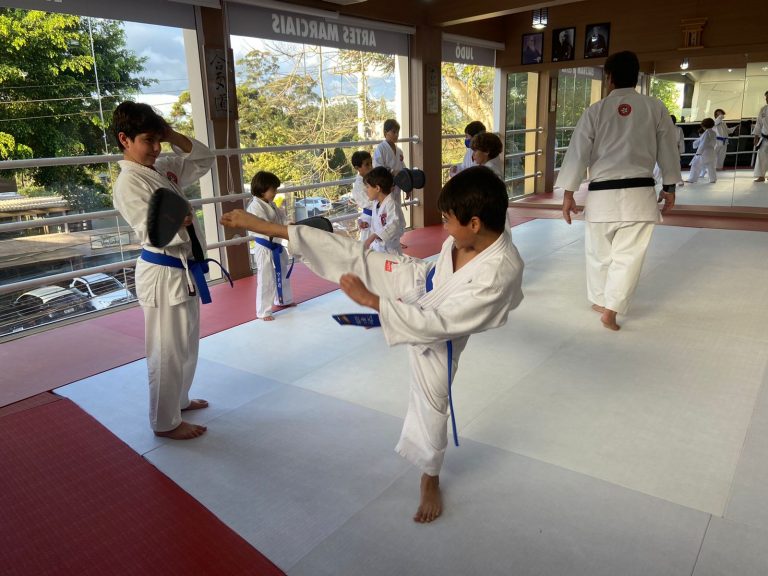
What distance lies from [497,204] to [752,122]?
25.7 ft

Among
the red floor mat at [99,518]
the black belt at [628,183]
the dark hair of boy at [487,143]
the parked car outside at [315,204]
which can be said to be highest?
the dark hair of boy at [487,143]

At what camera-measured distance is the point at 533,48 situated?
332 inches

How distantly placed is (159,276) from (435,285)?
3.78 ft

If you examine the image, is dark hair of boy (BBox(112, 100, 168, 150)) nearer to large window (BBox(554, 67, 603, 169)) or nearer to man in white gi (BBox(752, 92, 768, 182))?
man in white gi (BBox(752, 92, 768, 182))

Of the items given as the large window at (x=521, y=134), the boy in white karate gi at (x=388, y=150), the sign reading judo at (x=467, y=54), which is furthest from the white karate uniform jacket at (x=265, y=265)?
the large window at (x=521, y=134)

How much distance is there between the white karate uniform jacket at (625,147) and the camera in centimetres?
337

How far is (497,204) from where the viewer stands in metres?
1.61

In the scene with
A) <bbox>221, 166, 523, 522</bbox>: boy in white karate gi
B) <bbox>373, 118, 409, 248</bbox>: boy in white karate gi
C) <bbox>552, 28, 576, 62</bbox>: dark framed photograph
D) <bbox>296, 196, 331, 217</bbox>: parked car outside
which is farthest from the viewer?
<bbox>552, 28, 576, 62</bbox>: dark framed photograph

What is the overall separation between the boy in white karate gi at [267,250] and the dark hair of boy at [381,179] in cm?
65

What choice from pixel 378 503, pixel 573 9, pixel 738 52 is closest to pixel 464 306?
pixel 378 503

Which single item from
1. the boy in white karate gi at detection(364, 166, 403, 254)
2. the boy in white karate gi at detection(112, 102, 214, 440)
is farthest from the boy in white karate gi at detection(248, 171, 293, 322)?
the boy in white karate gi at detection(112, 102, 214, 440)

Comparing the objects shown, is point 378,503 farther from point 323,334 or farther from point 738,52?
point 738,52

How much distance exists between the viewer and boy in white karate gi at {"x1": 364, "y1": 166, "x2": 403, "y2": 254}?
3.82m

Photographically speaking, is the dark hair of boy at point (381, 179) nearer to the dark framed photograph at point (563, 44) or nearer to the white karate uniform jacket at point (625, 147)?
the white karate uniform jacket at point (625, 147)
